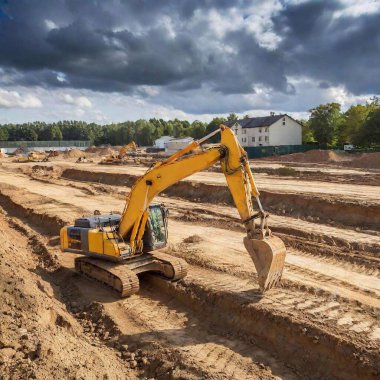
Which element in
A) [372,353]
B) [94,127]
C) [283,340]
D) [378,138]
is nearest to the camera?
[372,353]

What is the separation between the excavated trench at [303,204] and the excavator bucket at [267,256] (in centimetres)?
862

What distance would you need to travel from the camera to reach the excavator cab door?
1004 centimetres

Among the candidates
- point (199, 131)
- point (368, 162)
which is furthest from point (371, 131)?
point (199, 131)

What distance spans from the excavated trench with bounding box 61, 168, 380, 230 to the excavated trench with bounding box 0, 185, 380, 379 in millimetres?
7779

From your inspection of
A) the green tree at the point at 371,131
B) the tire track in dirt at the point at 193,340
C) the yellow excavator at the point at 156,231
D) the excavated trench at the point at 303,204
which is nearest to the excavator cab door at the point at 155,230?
the yellow excavator at the point at 156,231

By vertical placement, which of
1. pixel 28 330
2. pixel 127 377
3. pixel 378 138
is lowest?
pixel 127 377

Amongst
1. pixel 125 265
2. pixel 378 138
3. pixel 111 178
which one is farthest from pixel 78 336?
pixel 378 138

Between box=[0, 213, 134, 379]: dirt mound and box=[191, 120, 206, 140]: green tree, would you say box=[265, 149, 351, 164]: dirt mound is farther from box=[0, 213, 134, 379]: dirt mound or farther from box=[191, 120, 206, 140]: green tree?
box=[191, 120, 206, 140]: green tree

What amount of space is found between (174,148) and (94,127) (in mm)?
83761

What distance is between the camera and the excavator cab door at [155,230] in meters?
10.0

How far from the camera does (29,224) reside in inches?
715

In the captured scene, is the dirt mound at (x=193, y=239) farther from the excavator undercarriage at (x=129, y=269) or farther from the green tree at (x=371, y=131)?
the green tree at (x=371, y=131)

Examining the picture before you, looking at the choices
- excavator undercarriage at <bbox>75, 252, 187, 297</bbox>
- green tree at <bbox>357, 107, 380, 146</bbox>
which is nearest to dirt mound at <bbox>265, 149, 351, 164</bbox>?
green tree at <bbox>357, 107, 380, 146</bbox>

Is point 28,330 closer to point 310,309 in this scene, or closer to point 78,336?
point 78,336
